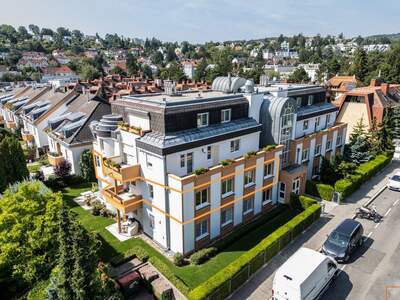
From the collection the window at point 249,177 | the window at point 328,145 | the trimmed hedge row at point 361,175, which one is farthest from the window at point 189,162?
the window at point 328,145

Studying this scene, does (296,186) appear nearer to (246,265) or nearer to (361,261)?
(361,261)

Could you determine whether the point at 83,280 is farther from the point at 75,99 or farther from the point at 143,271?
the point at 75,99

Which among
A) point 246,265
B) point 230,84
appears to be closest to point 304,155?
point 230,84

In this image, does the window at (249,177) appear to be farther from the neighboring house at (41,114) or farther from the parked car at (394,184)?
the neighboring house at (41,114)

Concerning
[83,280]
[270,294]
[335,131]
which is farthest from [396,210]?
[83,280]

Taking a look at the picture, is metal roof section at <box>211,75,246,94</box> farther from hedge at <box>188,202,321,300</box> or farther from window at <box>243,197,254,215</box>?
hedge at <box>188,202,321,300</box>

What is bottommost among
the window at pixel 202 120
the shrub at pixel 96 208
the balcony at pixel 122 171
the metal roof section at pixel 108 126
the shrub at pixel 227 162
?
the shrub at pixel 96 208
